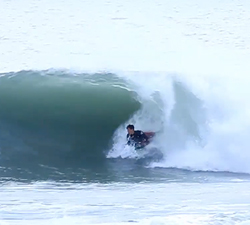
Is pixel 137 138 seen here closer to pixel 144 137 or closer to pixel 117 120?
pixel 144 137

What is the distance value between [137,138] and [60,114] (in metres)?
2.29

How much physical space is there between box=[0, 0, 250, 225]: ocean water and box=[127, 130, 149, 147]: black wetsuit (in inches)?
7.1

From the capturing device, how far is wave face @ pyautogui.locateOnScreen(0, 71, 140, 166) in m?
13.0

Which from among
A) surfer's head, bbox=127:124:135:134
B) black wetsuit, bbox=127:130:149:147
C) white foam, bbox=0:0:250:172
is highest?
white foam, bbox=0:0:250:172

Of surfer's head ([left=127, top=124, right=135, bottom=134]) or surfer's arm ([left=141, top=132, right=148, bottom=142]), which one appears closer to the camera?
surfer's head ([left=127, top=124, right=135, bottom=134])

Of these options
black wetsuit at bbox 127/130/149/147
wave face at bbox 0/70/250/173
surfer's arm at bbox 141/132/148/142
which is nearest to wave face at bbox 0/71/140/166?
wave face at bbox 0/70/250/173

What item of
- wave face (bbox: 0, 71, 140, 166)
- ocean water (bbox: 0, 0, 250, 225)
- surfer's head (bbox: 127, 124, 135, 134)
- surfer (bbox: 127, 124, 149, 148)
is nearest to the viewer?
ocean water (bbox: 0, 0, 250, 225)

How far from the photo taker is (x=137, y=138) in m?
12.5

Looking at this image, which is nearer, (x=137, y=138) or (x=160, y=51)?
(x=137, y=138)

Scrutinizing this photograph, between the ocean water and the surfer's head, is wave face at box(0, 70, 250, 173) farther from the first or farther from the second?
the surfer's head

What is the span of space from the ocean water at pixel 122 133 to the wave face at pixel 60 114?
0.02 meters

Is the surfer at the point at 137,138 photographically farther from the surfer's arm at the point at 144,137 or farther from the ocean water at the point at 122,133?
the ocean water at the point at 122,133

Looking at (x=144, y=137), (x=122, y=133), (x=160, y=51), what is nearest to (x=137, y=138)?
(x=144, y=137)

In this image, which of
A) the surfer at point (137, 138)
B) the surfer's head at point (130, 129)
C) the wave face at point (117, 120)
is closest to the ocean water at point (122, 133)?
the wave face at point (117, 120)
